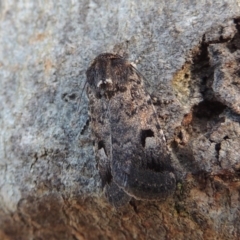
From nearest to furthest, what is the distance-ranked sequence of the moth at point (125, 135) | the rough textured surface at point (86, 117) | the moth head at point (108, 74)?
the rough textured surface at point (86, 117) → the moth at point (125, 135) → the moth head at point (108, 74)

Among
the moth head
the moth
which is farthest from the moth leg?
the moth head

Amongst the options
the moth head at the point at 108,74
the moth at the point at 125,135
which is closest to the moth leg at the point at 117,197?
the moth at the point at 125,135

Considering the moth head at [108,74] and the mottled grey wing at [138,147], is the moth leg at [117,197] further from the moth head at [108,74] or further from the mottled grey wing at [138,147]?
the moth head at [108,74]

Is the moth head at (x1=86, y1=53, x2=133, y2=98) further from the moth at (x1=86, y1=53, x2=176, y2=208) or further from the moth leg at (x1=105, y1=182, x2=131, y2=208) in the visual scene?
the moth leg at (x1=105, y1=182, x2=131, y2=208)

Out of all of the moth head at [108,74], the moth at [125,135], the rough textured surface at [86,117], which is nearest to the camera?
the rough textured surface at [86,117]

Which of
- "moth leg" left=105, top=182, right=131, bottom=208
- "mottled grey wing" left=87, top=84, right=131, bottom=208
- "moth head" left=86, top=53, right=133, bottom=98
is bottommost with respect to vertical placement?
"moth leg" left=105, top=182, right=131, bottom=208

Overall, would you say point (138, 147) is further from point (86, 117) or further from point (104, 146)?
point (86, 117)

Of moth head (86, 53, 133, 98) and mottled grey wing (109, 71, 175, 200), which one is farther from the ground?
moth head (86, 53, 133, 98)

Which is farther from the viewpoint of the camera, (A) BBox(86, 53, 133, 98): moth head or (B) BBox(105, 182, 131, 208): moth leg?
(A) BBox(86, 53, 133, 98): moth head

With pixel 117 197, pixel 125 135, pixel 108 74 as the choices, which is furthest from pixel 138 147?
pixel 108 74
